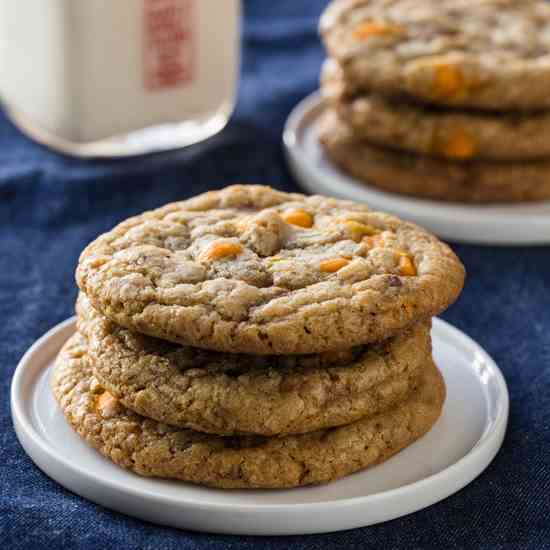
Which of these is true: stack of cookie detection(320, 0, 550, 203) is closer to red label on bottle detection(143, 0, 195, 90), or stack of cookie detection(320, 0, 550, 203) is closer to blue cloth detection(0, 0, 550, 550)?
blue cloth detection(0, 0, 550, 550)

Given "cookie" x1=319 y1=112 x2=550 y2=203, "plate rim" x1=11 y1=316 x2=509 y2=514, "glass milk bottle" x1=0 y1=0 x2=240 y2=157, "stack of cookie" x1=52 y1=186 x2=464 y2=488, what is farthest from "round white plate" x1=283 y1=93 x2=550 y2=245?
"stack of cookie" x1=52 y1=186 x2=464 y2=488

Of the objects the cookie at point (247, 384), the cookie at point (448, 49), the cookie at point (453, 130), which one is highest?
the cookie at point (448, 49)

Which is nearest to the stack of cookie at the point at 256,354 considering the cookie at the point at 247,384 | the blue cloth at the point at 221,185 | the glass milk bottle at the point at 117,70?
the cookie at the point at 247,384

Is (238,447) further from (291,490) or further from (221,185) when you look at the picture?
(221,185)

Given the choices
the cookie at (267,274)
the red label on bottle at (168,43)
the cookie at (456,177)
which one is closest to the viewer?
the cookie at (267,274)

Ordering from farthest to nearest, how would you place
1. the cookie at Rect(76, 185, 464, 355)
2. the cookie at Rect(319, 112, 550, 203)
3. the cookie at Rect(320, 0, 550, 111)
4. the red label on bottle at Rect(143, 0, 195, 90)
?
the red label on bottle at Rect(143, 0, 195, 90)
the cookie at Rect(319, 112, 550, 203)
the cookie at Rect(320, 0, 550, 111)
the cookie at Rect(76, 185, 464, 355)

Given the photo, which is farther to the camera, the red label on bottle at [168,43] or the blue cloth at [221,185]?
the red label on bottle at [168,43]

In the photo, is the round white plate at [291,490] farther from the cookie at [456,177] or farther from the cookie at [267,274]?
the cookie at [456,177]
